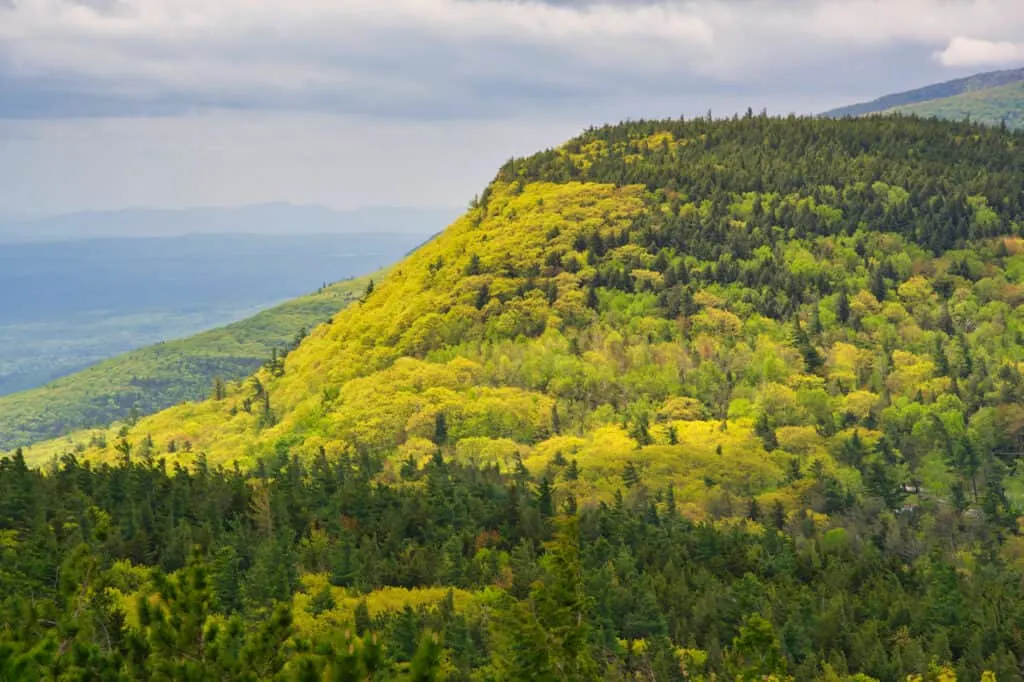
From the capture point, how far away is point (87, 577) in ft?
187

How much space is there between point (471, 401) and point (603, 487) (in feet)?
124

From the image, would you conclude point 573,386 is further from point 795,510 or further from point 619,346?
point 795,510

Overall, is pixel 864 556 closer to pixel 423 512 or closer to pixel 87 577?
pixel 423 512

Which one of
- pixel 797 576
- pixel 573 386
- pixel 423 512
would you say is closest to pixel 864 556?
pixel 797 576

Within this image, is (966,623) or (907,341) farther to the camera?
(907,341)

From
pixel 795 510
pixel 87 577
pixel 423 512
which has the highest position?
pixel 87 577

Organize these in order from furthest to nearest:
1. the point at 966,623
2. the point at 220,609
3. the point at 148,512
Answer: the point at 148,512, the point at 966,623, the point at 220,609

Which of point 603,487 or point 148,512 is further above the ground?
point 148,512

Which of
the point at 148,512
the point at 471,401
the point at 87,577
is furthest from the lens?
the point at 471,401

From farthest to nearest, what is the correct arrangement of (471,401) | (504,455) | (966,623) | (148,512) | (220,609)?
(471,401) < (504,455) < (148,512) < (966,623) < (220,609)

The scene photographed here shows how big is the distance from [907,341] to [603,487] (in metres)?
65.5

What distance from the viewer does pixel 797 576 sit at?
111375mm

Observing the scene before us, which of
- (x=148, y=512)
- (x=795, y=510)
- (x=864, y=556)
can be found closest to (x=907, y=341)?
(x=795, y=510)

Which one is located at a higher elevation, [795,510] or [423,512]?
[423,512]
